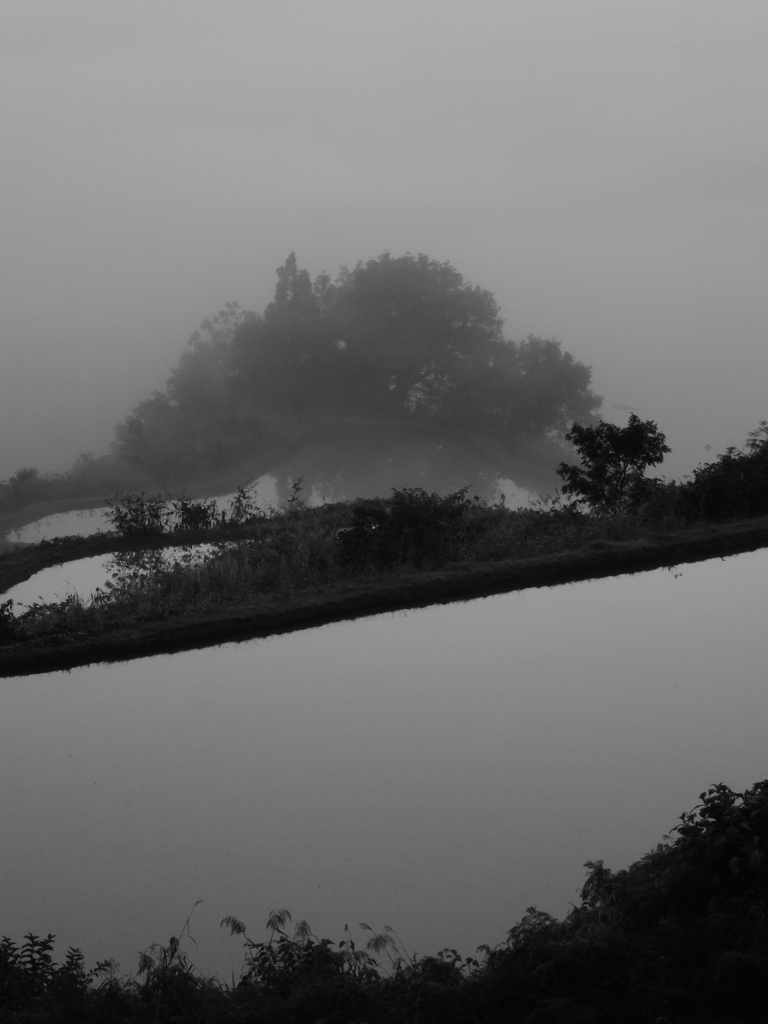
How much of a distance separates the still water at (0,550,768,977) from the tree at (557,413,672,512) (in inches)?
164

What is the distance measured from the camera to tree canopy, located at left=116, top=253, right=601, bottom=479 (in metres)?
31.2

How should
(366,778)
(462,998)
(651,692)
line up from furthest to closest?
(651,692) → (366,778) → (462,998)

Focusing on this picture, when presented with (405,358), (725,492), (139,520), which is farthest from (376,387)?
(725,492)

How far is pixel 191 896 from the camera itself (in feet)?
13.2

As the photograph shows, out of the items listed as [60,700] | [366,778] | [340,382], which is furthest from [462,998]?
[340,382]

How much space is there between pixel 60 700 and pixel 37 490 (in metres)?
18.9

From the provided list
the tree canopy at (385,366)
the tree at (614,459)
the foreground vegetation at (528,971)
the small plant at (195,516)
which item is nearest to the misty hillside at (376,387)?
the tree canopy at (385,366)

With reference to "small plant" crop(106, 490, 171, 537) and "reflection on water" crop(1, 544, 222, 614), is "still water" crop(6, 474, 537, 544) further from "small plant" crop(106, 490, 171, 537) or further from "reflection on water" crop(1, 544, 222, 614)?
"reflection on water" crop(1, 544, 222, 614)

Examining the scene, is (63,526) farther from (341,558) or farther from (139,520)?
(341,558)

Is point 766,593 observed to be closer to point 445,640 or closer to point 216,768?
point 445,640

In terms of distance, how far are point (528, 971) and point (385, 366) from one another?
2872cm

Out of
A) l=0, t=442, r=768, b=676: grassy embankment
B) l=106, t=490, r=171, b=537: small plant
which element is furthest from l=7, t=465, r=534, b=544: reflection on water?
l=0, t=442, r=768, b=676: grassy embankment

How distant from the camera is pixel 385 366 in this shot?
1240 inches

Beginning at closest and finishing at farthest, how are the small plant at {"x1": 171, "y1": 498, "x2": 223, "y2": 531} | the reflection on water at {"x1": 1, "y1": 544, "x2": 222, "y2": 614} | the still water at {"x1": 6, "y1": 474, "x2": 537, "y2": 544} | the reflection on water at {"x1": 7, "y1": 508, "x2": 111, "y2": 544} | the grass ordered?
the grass < the reflection on water at {"x1": 1, "y1": 544, "x2": 222, "y2": 614} < the small plant at {"x1": 171, "y1": 498, "x2": 223, "y2": 531} < the still water at {"x1": 6, "y1": 474, "x2": 537, "y2": 544} < the reflection on water at {"x1": 7, "y1": 508, "x2": 111, "y2": 544}
